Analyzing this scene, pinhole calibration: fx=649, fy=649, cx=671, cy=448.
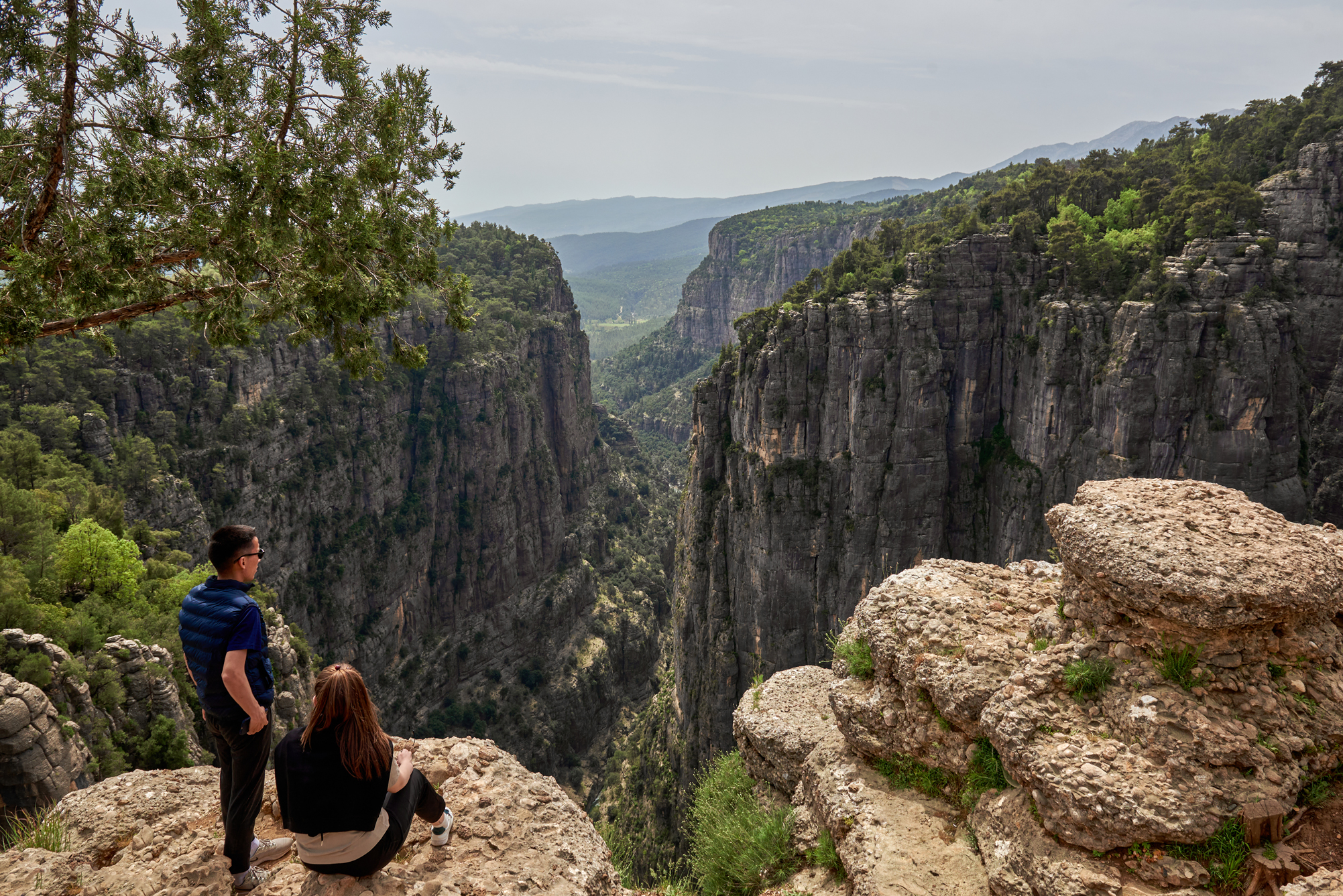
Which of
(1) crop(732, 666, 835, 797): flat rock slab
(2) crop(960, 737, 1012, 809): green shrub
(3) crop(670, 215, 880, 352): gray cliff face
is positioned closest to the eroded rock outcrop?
(1) crop(732, 666, 835, 797): flat rock slab

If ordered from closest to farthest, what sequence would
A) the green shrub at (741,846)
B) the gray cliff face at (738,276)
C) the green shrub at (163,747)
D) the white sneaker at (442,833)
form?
the white sneaker at (442,833) → the green shrub at (741,846) → the green shrub at (163,747) → the gray cliff face at (738,276)

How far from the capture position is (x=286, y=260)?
8.61m

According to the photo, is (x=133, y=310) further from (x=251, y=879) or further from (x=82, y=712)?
(x=82, y=712)

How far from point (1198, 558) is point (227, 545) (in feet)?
28.3

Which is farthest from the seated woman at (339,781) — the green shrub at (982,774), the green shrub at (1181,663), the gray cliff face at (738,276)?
the gray cliff face at (738,276)

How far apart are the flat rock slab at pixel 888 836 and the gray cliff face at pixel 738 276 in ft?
480

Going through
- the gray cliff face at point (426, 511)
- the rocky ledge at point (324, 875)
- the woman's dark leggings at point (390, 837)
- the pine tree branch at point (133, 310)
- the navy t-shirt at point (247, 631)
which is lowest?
the gray cliff face at point (426, 511)

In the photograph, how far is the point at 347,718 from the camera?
493cm

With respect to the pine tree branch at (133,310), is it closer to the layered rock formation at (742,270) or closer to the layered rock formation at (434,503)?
the layered rock formation at (434,503)

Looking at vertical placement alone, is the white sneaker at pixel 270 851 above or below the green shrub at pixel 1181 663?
below

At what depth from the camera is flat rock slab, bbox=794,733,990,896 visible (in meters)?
6.22

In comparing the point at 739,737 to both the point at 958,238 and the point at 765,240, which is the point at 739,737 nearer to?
the point at 958,238

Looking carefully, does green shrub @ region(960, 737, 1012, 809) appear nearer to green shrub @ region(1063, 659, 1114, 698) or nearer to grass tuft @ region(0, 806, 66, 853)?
green shrub @ region(1063, 659, 1114, 698)

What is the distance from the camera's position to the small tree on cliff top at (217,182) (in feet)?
22.2
